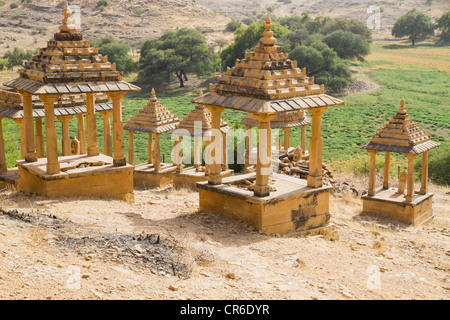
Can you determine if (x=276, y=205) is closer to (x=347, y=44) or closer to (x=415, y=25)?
(x=347, y=44)

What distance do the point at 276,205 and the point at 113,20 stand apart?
66604 mm

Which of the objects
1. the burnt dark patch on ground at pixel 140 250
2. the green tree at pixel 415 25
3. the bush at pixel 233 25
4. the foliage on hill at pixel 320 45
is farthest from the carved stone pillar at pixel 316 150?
the bush at pixel 233 25

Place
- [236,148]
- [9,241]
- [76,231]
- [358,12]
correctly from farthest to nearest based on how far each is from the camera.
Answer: [358,12], [236,148], [76,231], [9,241]

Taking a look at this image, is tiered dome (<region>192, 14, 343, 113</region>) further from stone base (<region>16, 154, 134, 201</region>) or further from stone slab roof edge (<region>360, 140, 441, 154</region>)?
stone slab roof edge (<region>360, 140, 441, 154</region>)

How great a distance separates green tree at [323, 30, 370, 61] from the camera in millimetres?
59844

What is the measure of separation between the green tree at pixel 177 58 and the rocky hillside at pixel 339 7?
27.7m

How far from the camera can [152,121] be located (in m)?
18.6

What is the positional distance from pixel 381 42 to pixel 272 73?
212ft

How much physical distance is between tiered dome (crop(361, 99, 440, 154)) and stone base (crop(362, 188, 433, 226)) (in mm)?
1385

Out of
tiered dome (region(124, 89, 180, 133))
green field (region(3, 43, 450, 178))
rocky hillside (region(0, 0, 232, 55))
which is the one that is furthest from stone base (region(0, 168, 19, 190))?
rocky hillside (region(0, 0, 232, 55))

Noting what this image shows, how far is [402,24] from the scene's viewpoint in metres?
68.0

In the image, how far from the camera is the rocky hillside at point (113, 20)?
6706cm

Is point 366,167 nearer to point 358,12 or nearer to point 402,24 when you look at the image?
point 402,24

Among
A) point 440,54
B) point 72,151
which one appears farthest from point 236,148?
point 440,54
